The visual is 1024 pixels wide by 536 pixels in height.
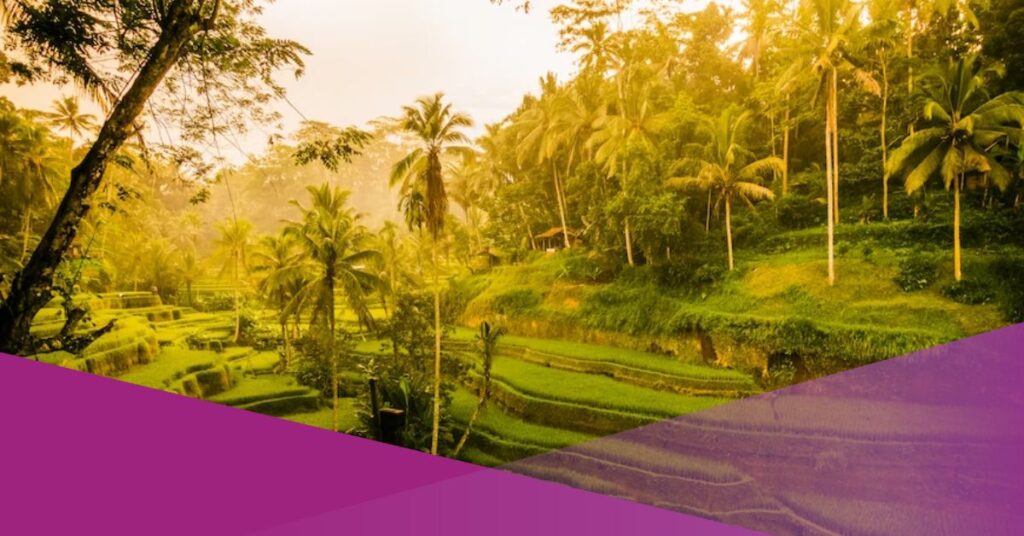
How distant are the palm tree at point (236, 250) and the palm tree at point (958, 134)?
4760 mm

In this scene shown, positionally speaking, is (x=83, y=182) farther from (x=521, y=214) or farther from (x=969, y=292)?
(x=969, y=292)

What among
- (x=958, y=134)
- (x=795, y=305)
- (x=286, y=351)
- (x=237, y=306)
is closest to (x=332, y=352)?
(x=286, y=351)

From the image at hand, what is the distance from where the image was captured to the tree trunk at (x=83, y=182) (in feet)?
10.0

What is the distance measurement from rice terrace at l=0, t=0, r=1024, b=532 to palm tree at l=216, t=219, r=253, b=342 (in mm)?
27

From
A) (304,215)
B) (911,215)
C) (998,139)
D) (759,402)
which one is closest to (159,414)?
(304,215)

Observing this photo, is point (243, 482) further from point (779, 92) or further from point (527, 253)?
point (779, 92)

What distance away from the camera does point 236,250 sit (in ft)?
16.1

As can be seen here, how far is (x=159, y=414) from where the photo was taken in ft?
13.6

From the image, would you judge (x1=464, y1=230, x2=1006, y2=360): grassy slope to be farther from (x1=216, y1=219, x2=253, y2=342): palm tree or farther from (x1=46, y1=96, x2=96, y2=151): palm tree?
(x1=46, y1=96, x2=96, y2=151): palm tree

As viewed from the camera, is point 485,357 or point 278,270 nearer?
point 485,357

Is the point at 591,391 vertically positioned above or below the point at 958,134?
below
